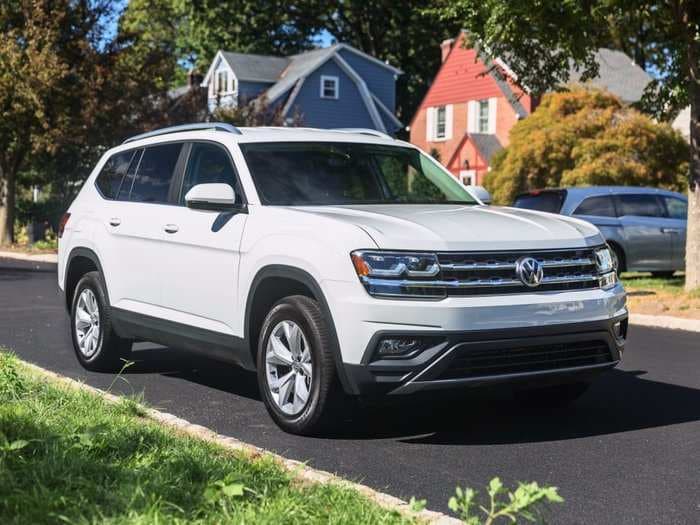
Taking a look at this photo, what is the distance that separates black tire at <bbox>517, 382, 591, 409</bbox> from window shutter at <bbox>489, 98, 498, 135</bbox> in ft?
133

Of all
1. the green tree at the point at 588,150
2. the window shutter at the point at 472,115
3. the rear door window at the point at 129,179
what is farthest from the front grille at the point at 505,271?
the window shutter at the point at 472,115

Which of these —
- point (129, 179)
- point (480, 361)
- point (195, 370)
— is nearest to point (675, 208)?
point (195, 370)

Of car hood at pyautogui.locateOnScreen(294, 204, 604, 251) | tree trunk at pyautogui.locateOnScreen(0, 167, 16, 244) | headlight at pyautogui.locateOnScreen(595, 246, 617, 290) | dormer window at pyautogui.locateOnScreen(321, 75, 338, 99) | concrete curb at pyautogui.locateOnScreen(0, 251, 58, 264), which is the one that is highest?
dormer window at pyautogui.locateOnScreen(321, 75, 338, 99)

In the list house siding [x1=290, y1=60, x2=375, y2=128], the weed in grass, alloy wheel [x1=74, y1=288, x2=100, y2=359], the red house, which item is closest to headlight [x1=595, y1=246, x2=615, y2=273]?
the weed in grass

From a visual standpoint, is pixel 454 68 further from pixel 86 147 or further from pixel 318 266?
pixel 318 266

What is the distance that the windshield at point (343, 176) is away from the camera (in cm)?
723

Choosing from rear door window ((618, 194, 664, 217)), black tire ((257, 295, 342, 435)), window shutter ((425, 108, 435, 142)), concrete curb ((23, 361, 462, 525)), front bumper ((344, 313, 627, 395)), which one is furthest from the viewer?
window shutter ((425, 108, 435, 142))

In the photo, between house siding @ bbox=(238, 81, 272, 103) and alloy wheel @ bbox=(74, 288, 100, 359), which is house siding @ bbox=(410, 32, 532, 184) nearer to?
house siding @ bbox=(238, 81, 272, 103)

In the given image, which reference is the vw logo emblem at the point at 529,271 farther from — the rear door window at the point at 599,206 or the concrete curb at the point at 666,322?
the rear door window at the point at 599,206

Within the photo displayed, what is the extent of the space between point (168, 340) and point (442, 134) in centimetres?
4365

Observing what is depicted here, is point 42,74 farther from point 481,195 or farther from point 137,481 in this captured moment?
point 137,481

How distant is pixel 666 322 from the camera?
13.6m

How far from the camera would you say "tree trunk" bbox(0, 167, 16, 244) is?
112 feet

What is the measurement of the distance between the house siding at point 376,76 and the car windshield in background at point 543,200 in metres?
35.6
